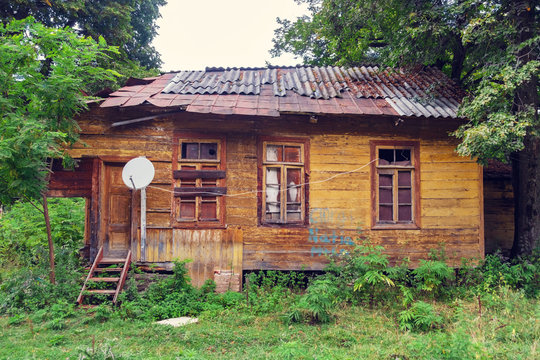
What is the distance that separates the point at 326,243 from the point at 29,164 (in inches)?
232

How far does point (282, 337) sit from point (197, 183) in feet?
12.2

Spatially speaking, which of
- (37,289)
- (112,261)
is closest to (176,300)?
(112,261)

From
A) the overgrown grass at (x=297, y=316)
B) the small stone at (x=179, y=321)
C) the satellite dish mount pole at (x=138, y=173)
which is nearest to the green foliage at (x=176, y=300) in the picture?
the overgrown grass at (x=297, y=316)

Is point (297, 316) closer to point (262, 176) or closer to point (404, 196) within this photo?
point (262, 176)

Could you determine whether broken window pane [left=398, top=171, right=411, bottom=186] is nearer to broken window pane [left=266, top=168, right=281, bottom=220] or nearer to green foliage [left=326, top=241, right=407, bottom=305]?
green foliage [left=326, top=241, right=407, bottom=305]

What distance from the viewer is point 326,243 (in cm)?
774

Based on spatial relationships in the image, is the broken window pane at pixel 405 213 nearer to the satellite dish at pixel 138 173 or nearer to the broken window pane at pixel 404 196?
the broken window pane at pixel 404 196

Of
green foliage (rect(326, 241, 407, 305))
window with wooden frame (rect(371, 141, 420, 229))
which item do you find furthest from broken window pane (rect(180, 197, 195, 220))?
window with wooden frame (rect(371, 141, 420, 229))

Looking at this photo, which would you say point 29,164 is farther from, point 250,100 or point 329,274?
point 329,274

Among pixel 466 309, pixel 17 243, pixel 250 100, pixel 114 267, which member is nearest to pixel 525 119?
pixel 466 309

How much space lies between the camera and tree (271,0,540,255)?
6500mm

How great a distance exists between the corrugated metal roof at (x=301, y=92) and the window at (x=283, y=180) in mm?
947

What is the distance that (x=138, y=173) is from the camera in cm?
684

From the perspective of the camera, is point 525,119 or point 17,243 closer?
point 525,119
